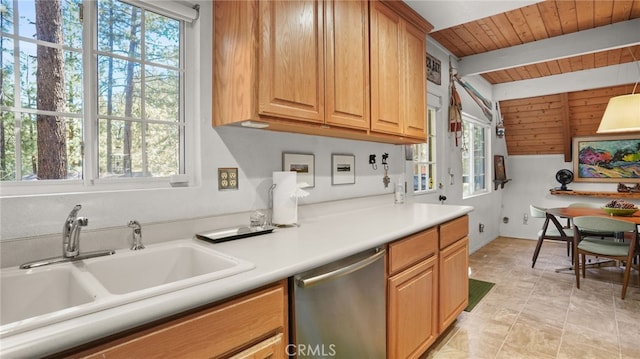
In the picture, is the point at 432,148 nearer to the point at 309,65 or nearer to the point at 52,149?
the point at 309,65

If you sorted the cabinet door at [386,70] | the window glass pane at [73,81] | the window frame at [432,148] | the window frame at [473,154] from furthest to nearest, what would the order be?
the window frame at [473,154]
the window frame at [432,148]
the cabinet door at [386,70]
the window glass pane at [73,81]

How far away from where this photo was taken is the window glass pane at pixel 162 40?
4.98 ft

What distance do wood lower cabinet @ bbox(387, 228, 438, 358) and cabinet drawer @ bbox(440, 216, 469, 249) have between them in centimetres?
12

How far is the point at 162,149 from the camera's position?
1.55 m

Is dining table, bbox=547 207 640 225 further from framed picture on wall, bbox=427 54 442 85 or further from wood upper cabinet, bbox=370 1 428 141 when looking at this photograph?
wood upper cabinet, bbox=370 1 428 141

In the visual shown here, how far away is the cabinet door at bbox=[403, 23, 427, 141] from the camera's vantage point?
94.7 inches

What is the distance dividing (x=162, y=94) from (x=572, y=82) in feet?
17.1

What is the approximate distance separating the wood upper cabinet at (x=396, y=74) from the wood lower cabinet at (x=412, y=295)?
0.80m

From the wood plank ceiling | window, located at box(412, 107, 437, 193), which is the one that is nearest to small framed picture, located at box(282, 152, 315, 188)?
window, located at box(412, 107, 437, 193)

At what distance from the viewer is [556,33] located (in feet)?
10.7

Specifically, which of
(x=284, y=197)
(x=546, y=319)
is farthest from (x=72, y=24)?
(x=546, y=319)

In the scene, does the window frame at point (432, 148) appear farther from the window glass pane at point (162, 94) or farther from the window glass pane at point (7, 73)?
the window glass pane at point (7, 73)

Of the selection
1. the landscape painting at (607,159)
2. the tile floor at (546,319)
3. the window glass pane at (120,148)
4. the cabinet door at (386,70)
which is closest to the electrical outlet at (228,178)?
the window glass pane at (120,148)

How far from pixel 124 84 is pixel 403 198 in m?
2.27
